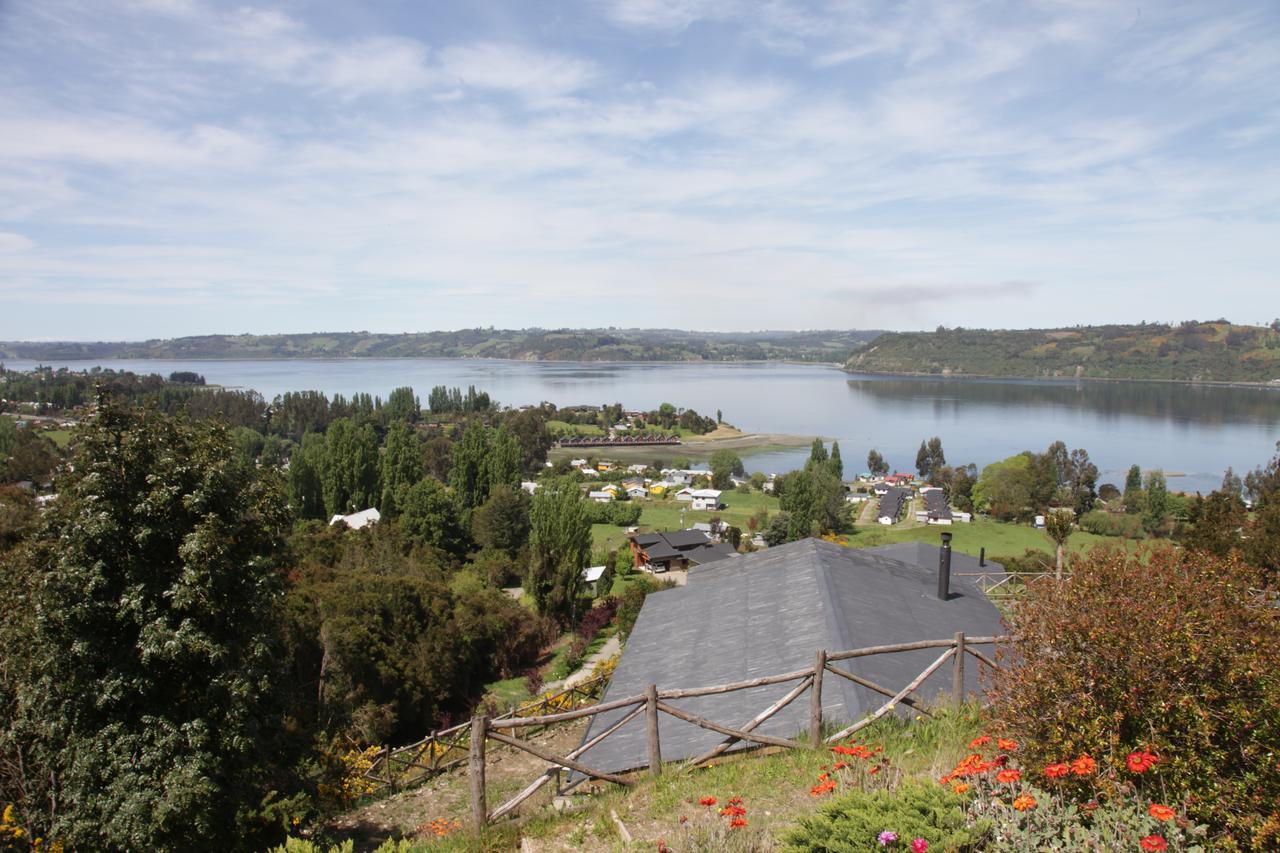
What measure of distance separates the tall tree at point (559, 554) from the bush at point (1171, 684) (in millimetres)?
24170

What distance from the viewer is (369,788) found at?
11.1 metres

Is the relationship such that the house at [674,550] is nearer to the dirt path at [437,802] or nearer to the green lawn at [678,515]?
the green lawn at [678,515]

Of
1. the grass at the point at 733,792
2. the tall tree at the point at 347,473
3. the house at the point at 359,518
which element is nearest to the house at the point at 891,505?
the house at the point at 359,518

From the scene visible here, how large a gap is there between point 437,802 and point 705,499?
172ft

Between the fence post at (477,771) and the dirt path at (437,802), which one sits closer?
the fence post at (477,771)

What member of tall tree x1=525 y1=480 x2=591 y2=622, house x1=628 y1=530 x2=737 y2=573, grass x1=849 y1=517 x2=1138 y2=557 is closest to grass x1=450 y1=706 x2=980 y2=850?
tall tree x1=525 y1=480 x2=591 y2=622

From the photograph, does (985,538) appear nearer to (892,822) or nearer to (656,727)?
(656,727)

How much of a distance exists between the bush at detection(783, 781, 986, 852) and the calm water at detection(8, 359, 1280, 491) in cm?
7956

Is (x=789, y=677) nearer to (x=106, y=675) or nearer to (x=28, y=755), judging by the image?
(x=106, y=675)

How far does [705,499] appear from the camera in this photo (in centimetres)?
6244

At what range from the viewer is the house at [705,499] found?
60.7 metres

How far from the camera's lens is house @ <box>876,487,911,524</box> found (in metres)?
58.4

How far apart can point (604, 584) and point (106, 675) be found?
2431cm

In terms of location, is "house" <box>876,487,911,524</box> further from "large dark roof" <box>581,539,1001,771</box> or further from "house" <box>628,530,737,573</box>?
"large dark roof" <box>581,539,1001,771</box>
